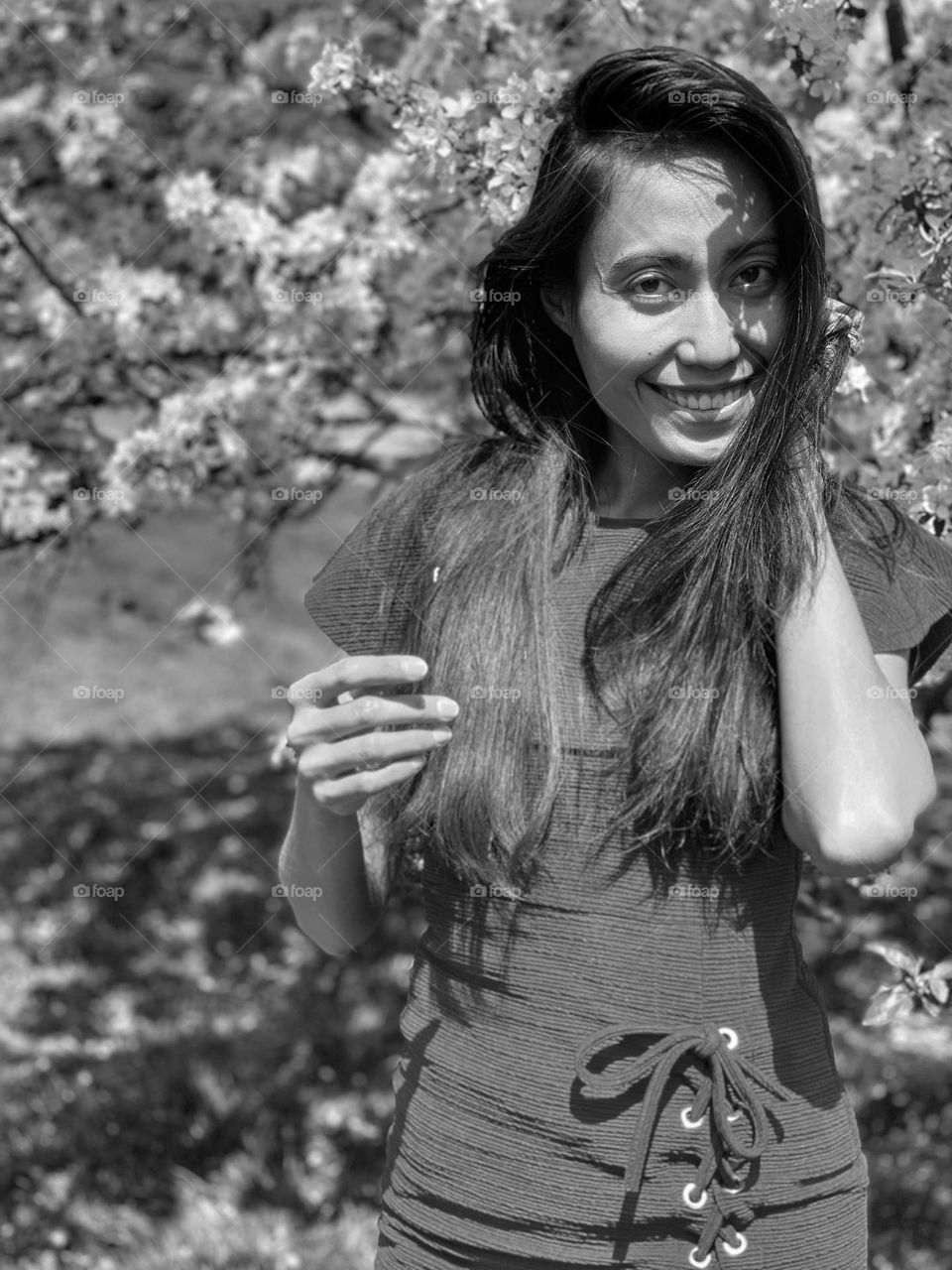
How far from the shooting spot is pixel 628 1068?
124 centimetres

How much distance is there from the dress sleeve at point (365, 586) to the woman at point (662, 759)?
8 centimetres

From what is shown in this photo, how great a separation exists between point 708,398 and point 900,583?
25 centimetres

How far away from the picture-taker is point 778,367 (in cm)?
129

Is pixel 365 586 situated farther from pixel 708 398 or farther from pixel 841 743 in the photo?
pixel 841 743

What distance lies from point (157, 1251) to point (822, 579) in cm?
211

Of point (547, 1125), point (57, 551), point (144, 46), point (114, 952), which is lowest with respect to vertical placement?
point (114, 952)

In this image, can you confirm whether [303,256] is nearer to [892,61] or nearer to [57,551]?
[57,551]

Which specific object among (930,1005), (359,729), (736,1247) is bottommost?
(930,1005)

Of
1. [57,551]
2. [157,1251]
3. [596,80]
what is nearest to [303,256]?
[57,551]

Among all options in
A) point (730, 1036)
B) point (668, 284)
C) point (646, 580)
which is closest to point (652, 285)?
point (668, 284)

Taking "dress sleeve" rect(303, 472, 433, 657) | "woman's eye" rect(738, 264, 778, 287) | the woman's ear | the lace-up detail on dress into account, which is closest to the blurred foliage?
"dress sleeve" rect(303, 472, 433, 657)

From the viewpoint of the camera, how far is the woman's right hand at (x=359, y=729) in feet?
3.87

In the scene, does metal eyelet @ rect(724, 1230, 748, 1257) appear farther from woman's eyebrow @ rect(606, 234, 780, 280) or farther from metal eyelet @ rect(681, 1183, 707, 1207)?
woman's eyebrow @ rect(606, 234, 780, 280)

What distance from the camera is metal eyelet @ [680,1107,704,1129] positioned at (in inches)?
48.6
